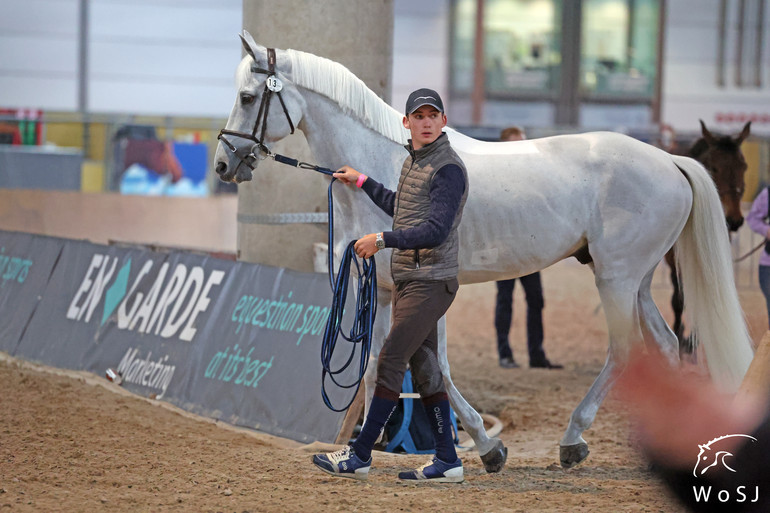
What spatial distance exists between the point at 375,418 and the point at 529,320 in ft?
16.7

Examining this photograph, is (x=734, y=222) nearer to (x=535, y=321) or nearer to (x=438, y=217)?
(x=535, y=321)

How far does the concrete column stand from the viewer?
7375 mm

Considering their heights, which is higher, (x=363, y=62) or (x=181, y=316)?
(x=363, y=62)

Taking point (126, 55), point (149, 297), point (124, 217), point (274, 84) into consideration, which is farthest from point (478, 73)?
point (274, 84)

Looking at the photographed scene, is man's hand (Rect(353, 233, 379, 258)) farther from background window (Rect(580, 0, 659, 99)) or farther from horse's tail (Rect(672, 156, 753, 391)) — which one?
background window (Rect(580, 0, 659, 99))

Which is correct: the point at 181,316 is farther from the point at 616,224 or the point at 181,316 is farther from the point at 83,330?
the point at 616,224

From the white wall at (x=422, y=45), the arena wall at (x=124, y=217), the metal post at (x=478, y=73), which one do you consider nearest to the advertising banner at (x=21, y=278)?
the arena wall at (x=124, y=217)

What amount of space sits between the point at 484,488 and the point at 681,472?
1.13 meters

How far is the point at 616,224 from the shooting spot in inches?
213

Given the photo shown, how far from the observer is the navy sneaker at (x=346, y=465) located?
4.77 meters

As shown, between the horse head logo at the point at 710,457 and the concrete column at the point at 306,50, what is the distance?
164 inches

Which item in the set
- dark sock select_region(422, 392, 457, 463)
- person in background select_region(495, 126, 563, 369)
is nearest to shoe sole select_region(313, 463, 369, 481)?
dark sock select_region(422, 392, 457, 463)

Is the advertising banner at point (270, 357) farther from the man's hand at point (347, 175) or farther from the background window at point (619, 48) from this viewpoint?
the background window at point (619, 48)

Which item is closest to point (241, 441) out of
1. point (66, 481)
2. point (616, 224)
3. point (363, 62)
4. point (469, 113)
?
point (66, 481)
